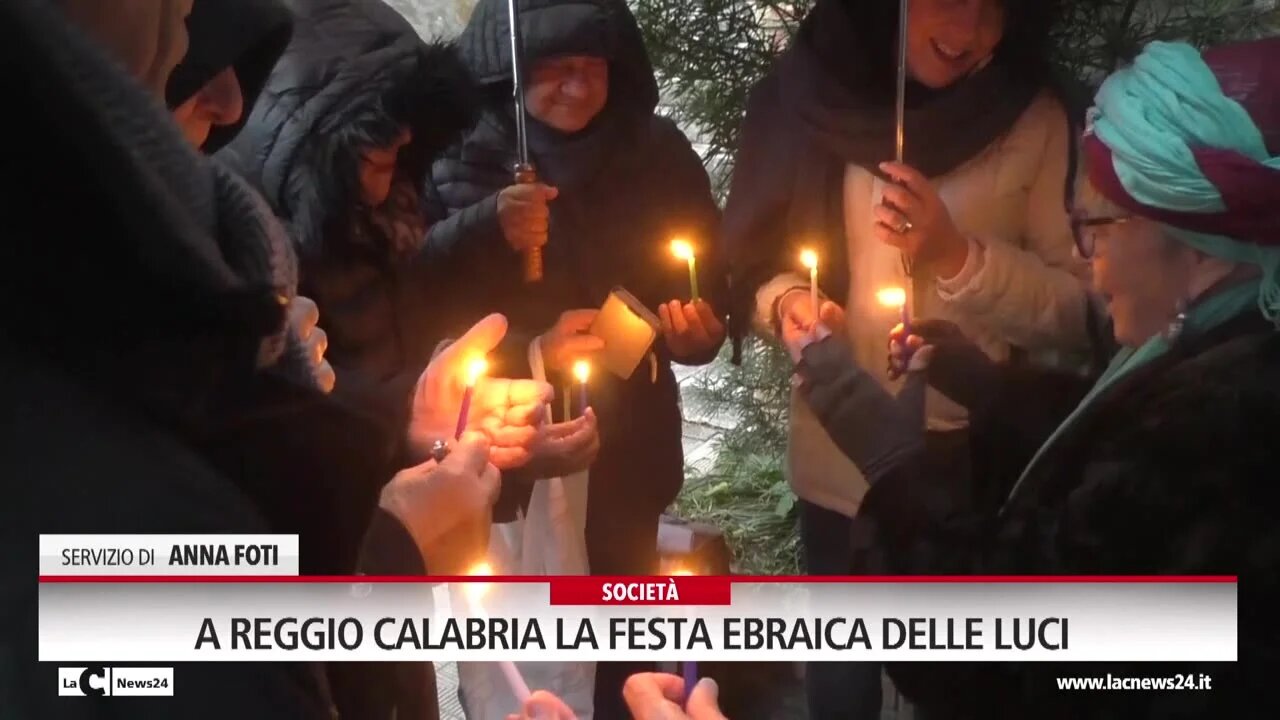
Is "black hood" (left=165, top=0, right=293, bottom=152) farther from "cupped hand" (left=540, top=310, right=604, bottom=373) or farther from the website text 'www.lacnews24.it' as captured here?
the website text 'www.lacnews24.it'

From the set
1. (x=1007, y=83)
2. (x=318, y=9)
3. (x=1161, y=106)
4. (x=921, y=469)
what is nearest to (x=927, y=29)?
(x=1007, y=83)

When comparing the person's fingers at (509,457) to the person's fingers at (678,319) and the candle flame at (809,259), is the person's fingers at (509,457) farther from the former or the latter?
the candle flame at (809,259)

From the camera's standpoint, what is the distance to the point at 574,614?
2.90ft

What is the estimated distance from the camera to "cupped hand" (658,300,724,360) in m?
0.89

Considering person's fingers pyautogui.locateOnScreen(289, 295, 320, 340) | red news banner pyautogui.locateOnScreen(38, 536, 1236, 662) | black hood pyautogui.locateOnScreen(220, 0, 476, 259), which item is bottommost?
red news banner pyautogui.locateOnScreen(38, 536, 1236, 662)

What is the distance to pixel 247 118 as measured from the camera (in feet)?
2.65

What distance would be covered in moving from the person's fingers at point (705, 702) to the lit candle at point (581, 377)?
252mm

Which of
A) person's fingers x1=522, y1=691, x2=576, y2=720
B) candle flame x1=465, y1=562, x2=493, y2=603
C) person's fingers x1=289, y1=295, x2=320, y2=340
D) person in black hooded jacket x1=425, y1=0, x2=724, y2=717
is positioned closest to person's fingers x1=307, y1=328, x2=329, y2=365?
person's fingers x1=289, y1=295, x2=320, y2=340

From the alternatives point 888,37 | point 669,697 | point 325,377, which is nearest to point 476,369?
point 325,377

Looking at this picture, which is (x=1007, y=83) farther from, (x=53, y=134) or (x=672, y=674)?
(x=53, y=134)

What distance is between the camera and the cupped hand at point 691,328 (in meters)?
0.89

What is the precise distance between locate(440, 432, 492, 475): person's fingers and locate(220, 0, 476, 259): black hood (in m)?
0.19

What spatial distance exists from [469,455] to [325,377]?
0.13 metres

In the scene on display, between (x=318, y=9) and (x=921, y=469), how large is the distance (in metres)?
0.60
